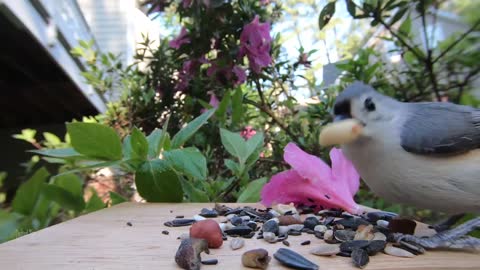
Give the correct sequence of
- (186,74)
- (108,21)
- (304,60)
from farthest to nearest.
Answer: (108,21), (304,60), (186,74)

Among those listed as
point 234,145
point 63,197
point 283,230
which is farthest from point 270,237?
point 63,197

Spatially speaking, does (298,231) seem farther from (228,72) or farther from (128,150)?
(228,72)

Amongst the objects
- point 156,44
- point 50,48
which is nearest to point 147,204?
point 156,44

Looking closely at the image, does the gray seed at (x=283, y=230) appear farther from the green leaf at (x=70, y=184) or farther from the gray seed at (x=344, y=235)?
the green leaf at (x=70, y=184)

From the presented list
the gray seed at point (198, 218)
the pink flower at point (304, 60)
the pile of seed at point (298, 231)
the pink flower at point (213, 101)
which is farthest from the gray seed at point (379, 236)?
the pink flower at point (304, 60)

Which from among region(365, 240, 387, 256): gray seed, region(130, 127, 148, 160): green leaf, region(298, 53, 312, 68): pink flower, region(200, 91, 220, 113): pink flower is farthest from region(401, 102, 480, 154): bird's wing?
region(298, 53, 312, 68): pink flower

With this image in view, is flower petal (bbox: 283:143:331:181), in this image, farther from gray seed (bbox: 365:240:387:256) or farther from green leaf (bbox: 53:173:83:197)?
green leaf (bbox: 53:173:83:197)

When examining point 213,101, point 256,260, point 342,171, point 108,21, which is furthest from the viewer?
point 108,21
